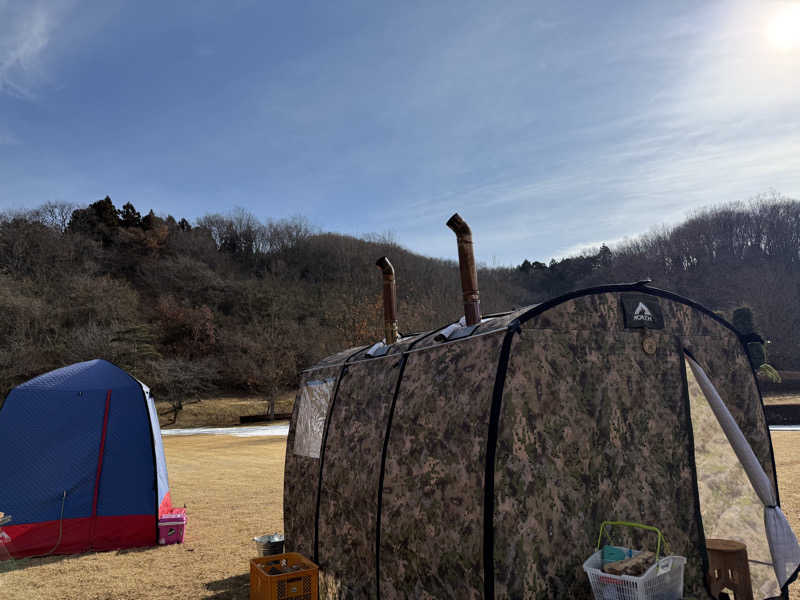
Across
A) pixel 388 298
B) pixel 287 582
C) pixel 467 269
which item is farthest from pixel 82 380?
pixel 467 269

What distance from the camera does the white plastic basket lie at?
127 inches

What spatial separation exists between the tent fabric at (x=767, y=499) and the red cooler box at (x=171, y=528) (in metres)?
6.53

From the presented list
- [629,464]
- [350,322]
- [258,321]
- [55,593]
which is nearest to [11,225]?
[258,321]

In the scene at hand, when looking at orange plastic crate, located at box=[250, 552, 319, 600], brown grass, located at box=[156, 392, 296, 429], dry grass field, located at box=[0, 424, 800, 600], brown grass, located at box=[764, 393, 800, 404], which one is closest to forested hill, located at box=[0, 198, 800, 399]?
brown grass, located at box=[156, 392, 296, 429]

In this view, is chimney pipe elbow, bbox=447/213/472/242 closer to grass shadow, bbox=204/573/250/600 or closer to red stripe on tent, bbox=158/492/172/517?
grass shadow, bbox=204/573/250/600

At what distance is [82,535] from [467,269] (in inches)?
248

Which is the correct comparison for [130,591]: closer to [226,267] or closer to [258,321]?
[258,321]

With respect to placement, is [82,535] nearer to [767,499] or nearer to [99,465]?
[99,465]

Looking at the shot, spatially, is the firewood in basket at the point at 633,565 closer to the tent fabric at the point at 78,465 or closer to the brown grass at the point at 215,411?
the tent fabric at the point at 78,465

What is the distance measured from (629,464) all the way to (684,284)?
2320 inches

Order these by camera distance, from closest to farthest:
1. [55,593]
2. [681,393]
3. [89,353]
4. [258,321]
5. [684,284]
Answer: [681,393] < [55,593] < [89,353] < [258,321] < [684,284]

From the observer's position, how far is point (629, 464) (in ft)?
13.7

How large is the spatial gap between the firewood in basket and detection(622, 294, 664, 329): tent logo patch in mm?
1680

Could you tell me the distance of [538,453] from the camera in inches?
147
